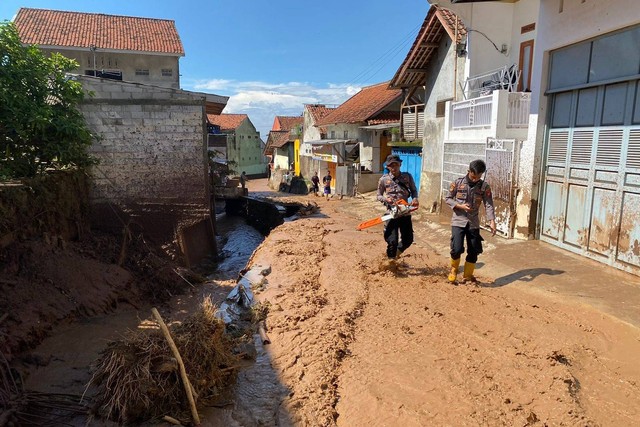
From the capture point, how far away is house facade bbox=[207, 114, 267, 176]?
43.4m

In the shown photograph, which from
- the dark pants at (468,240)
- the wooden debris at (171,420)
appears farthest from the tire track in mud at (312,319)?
the dark pants at (468,240)

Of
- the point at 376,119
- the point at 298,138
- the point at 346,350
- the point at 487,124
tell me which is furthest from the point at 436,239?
the point at 298,138

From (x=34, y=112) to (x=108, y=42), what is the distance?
15316 millimetres

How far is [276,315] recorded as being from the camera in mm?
5410

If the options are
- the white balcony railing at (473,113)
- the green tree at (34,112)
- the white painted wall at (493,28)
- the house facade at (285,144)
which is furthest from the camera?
the house facade at (285,144)

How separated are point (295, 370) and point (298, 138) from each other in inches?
1322

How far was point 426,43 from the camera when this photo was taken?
14.0m

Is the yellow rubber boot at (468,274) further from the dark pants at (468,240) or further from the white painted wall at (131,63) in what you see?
the white painted wall at (131,63)

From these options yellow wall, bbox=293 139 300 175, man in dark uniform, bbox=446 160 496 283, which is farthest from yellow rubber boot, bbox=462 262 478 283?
yellow wall, bbox=293 139 300 175

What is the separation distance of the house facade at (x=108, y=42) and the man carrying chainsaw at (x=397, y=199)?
55.3 ft

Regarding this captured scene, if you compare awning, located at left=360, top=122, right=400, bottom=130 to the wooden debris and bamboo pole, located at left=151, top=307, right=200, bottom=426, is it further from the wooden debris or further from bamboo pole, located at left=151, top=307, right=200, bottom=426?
the wooden debris

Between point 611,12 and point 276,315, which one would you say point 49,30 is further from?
point 611,12

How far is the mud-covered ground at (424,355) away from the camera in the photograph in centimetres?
326

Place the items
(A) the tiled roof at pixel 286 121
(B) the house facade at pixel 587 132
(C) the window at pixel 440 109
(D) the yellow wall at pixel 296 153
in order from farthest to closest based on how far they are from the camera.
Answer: (A) the tiled roof at pixel 286 121 < (D) the yellow wall at pixel 296 153 < (C) the window at pixel 440 109 < (B) the house facade at pixel 587 132
